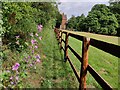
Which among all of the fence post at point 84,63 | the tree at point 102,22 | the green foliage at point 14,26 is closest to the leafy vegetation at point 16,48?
the green foliage at point 14,26

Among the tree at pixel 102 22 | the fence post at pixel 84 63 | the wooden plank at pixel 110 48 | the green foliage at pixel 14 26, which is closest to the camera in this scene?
the wooden plank at pixel 110 48

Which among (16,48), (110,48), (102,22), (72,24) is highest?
(110,48)

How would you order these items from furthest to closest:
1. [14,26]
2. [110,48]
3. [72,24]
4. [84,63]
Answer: [72,24]
[14,26]
[84,63]
[110,48]

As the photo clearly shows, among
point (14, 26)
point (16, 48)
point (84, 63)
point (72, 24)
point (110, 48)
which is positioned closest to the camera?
point (110, 48)

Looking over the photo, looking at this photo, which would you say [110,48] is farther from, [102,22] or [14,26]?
[102,22]

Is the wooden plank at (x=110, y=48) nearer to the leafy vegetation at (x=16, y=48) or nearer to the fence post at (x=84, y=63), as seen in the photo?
Answer: the fence post at (x=84, y=63)

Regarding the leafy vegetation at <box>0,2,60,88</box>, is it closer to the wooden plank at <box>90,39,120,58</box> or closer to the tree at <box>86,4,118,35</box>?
the wooden plank at <box>90,39,120,58</box>

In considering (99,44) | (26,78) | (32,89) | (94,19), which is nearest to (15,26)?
(26,78)

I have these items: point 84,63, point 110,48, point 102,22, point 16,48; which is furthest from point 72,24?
point 110,48

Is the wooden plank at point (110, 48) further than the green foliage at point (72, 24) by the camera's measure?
No

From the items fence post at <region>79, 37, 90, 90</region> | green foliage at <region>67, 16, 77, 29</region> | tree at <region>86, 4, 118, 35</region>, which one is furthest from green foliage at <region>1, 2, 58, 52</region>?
green foliage at <region>67, 16, 77, 29</region>

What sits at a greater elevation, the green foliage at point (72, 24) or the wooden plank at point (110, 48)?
the wooden plank at point (110, 48)

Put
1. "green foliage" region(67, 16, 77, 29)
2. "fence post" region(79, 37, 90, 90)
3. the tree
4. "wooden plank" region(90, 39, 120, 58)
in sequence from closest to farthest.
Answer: "wooden plank" region(90, 39, 120, 58) → "fence post" region(79, 37, 90, 90) → the tree → "green foliage" region(67, 16, 77, 29)

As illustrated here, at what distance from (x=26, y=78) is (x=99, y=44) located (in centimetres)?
198
